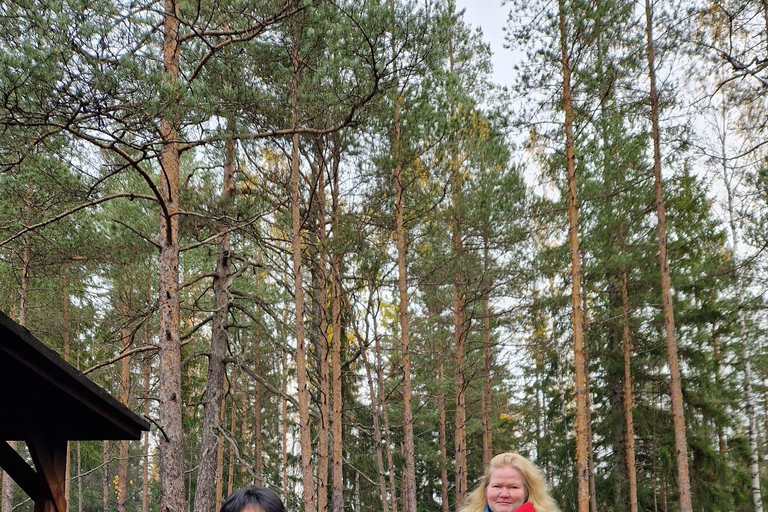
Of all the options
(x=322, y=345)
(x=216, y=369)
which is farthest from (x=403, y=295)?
(x=216, y=369)

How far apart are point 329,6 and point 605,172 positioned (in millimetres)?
6999

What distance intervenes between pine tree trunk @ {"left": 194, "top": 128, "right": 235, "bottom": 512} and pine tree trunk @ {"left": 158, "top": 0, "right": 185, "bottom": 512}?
74.4 inches

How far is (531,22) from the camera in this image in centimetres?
873

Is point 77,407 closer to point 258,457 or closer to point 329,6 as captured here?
point 329,6

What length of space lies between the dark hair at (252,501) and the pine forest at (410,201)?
4187 millimetres

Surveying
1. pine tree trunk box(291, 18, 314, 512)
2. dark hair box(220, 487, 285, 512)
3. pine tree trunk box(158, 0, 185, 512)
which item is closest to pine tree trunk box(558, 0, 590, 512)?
pine tree trunk box(291, 18, 314, 512)

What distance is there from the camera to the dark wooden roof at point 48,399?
3.43m

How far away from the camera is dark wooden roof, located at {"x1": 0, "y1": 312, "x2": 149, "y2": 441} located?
11.2 ft

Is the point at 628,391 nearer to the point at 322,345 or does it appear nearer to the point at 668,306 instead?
the point at 668,306

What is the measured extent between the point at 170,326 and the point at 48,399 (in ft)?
9.28

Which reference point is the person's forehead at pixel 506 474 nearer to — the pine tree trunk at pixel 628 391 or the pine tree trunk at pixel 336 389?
the pine tree trunk at pixel 336 389

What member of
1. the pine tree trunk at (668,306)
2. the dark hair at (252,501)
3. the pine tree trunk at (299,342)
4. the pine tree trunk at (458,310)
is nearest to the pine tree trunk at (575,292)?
the pine tree trunk at (668,306)

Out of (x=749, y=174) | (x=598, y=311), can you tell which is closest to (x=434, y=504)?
(x=598, y=311)

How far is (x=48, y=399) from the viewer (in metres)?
4.02
